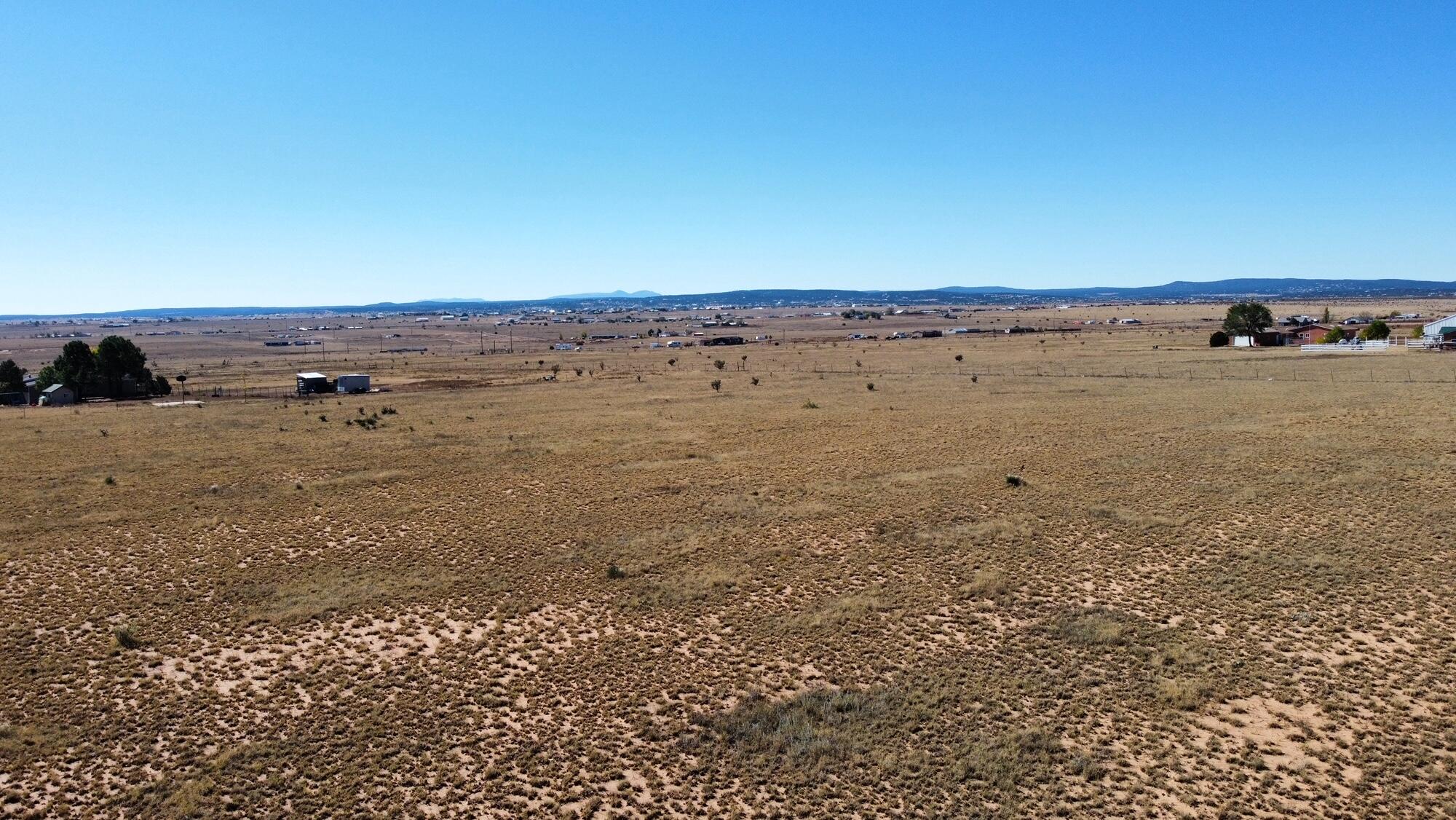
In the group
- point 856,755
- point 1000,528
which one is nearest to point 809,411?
point 1000,528

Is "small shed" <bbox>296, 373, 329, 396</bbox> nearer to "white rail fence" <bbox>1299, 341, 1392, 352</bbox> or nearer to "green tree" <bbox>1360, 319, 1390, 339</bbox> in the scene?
"white rail fence" <bbox>1299, 341, 1392, 352</bbox>

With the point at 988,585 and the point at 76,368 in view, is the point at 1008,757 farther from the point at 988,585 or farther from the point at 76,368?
the point at 76,368

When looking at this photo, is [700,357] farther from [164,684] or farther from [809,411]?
[164,684]

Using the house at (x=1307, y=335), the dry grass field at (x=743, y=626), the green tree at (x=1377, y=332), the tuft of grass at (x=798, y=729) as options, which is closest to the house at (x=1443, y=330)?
the green tree at (x=1377, y=332)

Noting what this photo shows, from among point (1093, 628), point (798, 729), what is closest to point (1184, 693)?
point (1093, 628)

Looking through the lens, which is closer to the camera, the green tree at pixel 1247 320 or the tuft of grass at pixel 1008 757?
the tuft of grass at pixel 1008 757

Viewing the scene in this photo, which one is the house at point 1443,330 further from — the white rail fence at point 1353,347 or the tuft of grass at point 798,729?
the tuft of grass at point 798,729
